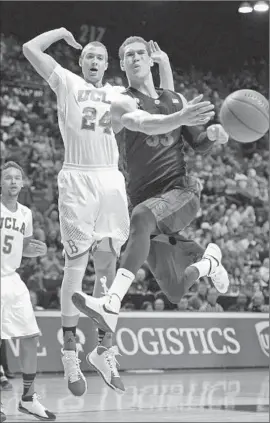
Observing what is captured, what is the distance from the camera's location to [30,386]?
29.2ft

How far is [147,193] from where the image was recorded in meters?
6.05

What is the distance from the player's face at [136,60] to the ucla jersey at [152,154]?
34 cm

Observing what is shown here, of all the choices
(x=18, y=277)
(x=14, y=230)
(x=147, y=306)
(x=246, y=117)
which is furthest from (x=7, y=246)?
(x=147, y=306)

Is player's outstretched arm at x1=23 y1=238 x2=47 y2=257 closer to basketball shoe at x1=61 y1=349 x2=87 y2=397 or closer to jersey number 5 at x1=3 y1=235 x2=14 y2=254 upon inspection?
jersey number 5 at x1=3 y1=235 x2=14 y2=254

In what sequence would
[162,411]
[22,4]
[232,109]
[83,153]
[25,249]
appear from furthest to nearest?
[22,4]
[162,411]
[25,249]
[83,153]
[232,109]

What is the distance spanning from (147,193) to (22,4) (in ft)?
79.7

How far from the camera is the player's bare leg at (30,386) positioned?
8262 millimetres

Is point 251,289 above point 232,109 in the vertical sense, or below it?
below

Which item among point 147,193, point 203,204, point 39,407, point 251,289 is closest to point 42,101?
point 203,204

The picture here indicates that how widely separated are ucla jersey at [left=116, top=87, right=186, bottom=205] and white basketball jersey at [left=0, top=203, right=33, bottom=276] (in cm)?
161

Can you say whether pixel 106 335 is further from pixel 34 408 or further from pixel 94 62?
pixel 34 408

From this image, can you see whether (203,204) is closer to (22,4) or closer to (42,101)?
(42,101)

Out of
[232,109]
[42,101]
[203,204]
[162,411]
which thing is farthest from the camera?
[42,101]

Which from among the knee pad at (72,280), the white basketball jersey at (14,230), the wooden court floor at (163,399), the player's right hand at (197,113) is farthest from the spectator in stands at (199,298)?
the player's right hand at (197,113)
